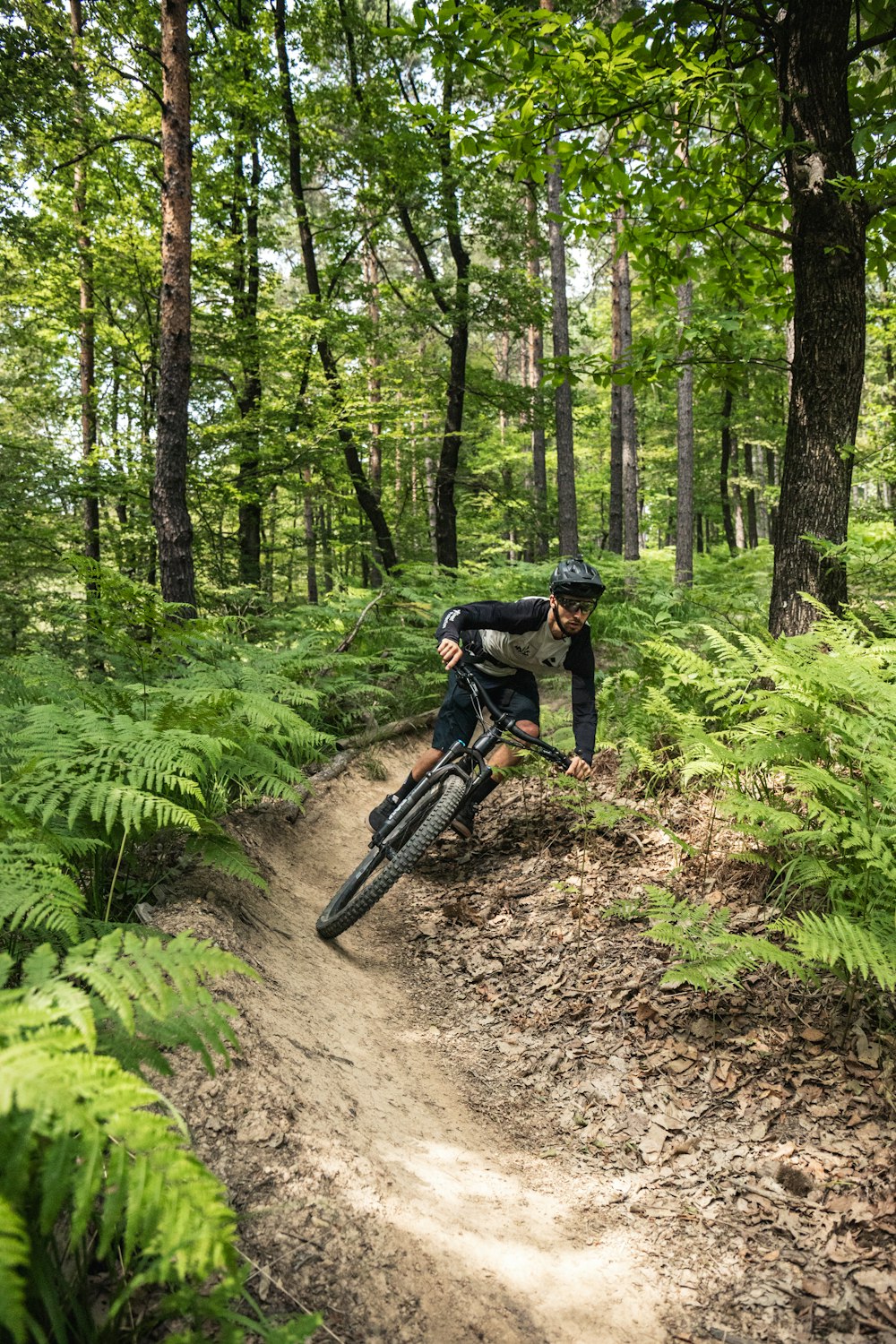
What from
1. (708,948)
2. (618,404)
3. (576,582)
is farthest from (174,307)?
(618,404)

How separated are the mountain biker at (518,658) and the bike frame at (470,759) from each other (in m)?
0.12

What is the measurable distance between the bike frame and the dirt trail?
1133 millimetres

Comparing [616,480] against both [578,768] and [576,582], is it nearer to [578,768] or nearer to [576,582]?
[576,582]

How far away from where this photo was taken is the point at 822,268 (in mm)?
4887

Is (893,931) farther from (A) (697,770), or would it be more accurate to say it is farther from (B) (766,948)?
(A) (697,770)

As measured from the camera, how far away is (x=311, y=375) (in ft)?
44.7

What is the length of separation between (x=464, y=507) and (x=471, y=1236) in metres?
18.3

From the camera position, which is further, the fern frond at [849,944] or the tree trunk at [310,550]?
the tree trunk at [310,550]

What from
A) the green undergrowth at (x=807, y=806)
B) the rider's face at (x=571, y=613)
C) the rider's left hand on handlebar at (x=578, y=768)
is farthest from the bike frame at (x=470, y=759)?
the green undergrowth at (x=807, y=806)

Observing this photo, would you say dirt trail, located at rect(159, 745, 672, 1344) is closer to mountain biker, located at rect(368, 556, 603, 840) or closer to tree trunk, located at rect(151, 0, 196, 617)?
mountain biker, located at rect(368, 556, 603, 840)

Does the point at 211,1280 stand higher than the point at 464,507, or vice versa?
the point at 464,507

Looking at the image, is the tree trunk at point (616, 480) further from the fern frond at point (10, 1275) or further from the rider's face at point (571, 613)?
the fern frond at point (10, 1275)

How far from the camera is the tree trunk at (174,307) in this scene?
7520mm

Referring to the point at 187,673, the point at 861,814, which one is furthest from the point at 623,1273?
the point at 187,673
